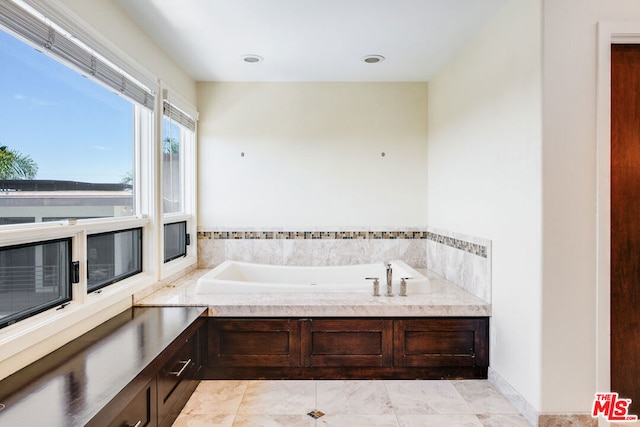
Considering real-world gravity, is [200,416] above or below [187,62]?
below

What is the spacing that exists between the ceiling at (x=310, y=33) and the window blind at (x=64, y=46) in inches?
18.0

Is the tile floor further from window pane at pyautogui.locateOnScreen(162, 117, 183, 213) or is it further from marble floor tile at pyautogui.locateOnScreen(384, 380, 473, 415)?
window pane at pyautogui.locateOnScreen(162, 117, 183, 213)

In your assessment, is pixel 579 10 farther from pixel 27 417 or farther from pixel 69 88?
pixel 27 417

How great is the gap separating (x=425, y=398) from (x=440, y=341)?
1.37 ft

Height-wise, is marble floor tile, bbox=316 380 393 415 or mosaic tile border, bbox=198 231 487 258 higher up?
mosaic tile border, bbox=198 231 487 258

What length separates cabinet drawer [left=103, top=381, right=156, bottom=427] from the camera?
166 cm

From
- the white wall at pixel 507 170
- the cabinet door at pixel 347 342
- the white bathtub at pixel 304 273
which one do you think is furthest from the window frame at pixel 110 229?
the white wall at pixel 507 170

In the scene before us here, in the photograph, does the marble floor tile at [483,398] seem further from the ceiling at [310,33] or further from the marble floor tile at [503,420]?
the ceiling at [310,33]

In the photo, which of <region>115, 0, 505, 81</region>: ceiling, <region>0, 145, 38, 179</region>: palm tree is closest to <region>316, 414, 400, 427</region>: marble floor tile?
<region>0, 145, 38, 179</region>: palm tree

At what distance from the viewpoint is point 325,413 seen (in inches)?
94.2

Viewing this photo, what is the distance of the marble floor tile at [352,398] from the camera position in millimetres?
2428

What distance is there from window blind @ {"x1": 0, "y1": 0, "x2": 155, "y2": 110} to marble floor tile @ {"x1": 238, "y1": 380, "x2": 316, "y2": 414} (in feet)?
6.96

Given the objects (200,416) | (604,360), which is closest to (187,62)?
(200,416)

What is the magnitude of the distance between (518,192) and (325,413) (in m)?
1.74
